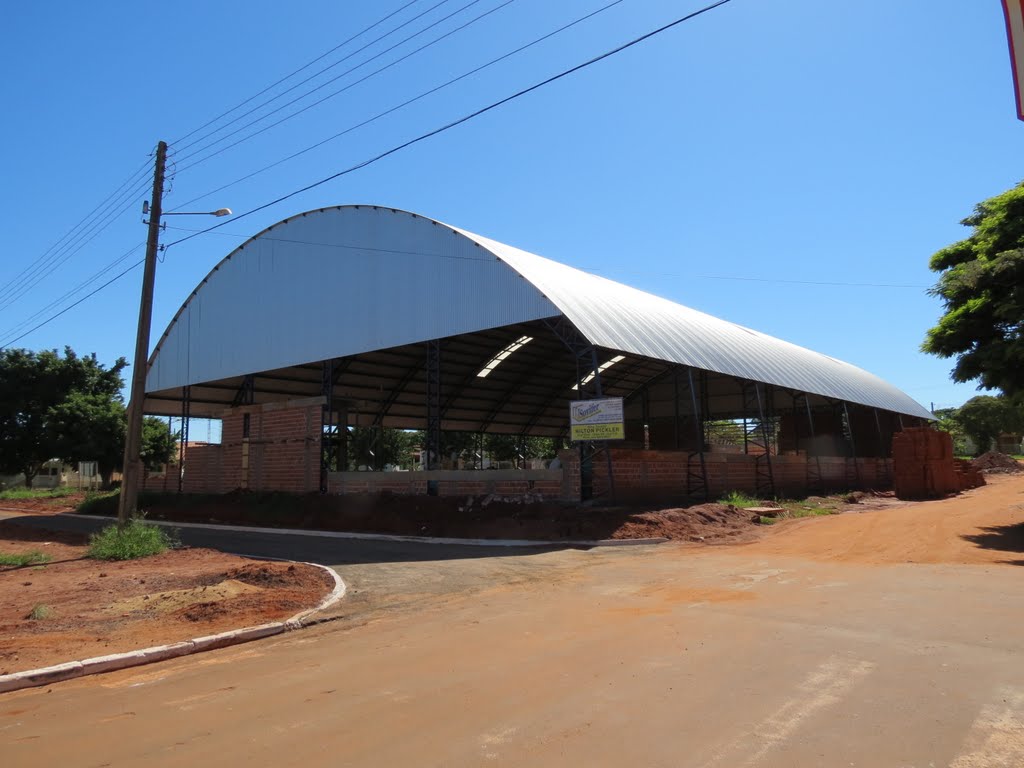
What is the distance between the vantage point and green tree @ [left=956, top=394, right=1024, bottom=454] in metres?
80.6

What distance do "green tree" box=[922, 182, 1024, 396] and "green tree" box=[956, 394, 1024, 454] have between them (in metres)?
71.9

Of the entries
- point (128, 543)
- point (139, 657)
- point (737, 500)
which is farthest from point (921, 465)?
point (139, 657)

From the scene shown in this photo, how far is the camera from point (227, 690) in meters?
6.25

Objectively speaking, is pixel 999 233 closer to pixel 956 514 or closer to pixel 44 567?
pixel 956 514

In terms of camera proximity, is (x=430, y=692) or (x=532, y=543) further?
(x=532, y=543)

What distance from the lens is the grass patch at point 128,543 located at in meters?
15.3

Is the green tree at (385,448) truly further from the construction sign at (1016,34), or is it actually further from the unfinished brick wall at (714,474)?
the construction sign at (1016,34)

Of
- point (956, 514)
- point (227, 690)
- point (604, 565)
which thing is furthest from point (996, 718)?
point (956, 514)

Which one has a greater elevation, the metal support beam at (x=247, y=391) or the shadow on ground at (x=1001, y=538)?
the metal support beam at (x=247, y=391)

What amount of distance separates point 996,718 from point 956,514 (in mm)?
19835

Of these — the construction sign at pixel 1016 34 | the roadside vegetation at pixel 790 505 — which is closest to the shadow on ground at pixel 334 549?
the roadside vegetation at pixel 790 505

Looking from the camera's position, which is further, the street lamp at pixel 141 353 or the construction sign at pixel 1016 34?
the street lamp at pixel 141 353

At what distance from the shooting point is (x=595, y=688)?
5.85 m

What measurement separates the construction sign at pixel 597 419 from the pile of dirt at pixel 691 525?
8.29 feet
